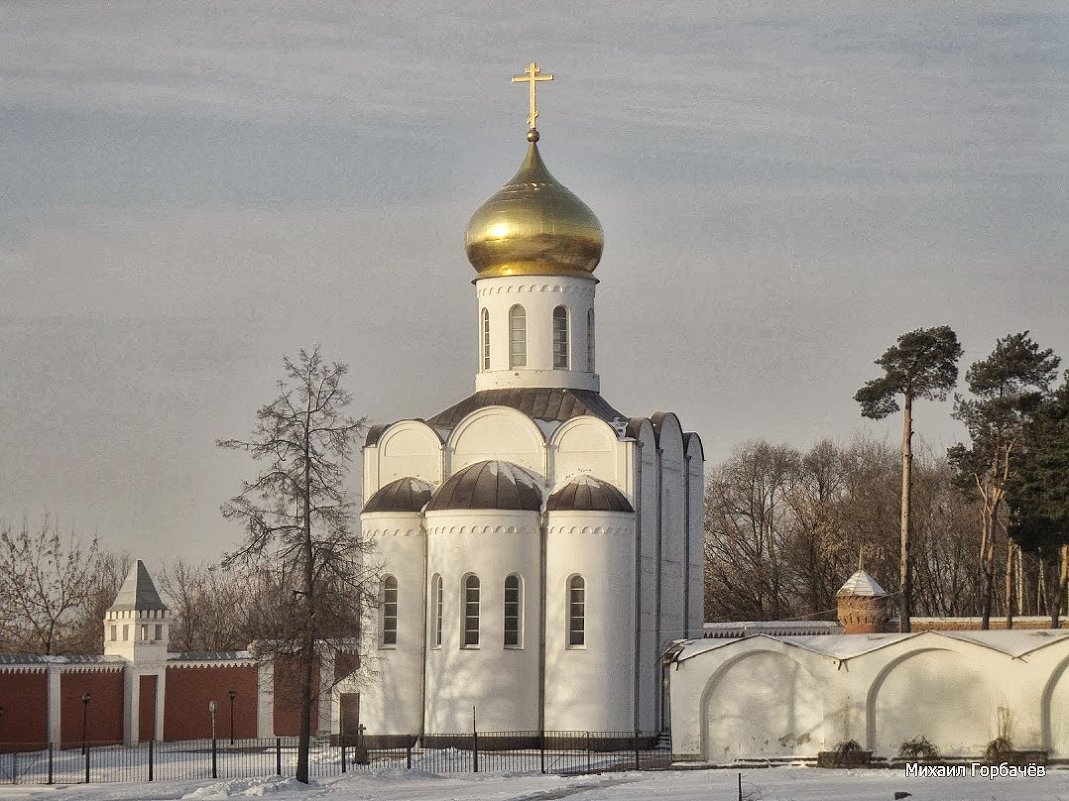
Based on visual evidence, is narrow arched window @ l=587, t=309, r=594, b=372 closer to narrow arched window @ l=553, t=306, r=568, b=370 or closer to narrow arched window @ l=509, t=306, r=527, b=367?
narrow arched window @ l=553, t=306, r=568, b=370

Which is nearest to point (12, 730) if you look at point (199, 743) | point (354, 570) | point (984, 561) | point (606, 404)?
point (199, 743)

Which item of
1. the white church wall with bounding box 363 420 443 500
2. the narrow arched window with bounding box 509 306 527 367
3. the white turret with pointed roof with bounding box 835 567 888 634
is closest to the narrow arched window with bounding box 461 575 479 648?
the white church wall with bounding box 363 420 443 500

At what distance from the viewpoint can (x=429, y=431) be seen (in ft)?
125

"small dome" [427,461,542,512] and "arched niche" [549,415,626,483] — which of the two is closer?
"small dome" [427,461,542,512]

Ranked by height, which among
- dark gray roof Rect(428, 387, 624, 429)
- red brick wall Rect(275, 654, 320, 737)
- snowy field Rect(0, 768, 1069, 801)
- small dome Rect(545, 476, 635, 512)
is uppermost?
dark gray roof Rect(428, 387, 624, 429)

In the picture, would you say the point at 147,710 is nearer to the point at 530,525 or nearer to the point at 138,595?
the point at 138,595

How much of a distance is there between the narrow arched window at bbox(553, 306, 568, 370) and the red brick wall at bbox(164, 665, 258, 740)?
9623 mm

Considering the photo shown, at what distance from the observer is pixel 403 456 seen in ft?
125

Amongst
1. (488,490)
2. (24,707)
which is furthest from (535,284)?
(24,707)

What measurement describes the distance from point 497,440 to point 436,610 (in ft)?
11.7

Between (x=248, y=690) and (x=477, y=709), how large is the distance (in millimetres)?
9115

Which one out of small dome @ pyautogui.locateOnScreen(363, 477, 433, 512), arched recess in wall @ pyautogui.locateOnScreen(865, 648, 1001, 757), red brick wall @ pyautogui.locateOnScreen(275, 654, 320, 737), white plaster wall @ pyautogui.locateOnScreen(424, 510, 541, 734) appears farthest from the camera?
red brick wall @ pyautogui.locateOnScreen(275, 654, 320, 737)

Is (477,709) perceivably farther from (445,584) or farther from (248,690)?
(248,690)

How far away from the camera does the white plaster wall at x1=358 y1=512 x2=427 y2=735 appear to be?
36375mm
